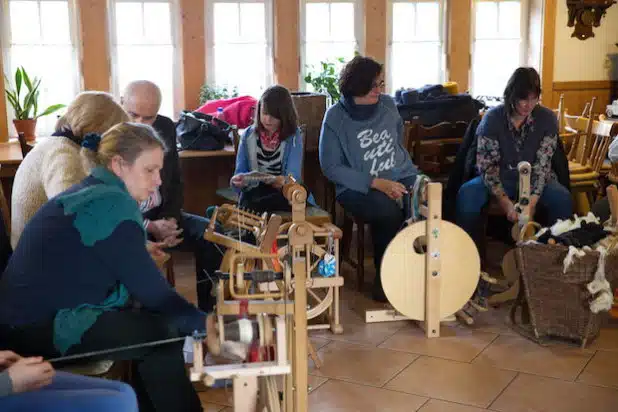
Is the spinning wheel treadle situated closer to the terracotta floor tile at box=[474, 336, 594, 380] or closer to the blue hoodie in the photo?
the terracotta floor tile at box=[474, 336, 594, 380]

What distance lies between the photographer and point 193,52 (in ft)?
19.1

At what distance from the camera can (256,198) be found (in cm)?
362

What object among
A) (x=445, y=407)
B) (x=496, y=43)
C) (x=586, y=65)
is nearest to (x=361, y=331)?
(x=445, y=407)

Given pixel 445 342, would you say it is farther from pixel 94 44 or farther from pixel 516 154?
pixel 94 44

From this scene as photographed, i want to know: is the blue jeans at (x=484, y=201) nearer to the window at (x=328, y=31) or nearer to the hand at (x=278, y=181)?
the hand at (x=278, y=181)

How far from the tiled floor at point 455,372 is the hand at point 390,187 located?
592 millimetres

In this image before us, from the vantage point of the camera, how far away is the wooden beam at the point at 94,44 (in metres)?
5.52

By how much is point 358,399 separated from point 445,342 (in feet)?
2.20

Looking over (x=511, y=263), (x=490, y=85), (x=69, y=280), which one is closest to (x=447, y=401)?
(x=511, y=263)

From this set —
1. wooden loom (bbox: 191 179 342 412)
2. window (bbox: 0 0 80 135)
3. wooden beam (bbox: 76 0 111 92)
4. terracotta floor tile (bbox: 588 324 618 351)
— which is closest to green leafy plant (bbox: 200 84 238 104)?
wooden beam (bbox: 76 0 111 92)

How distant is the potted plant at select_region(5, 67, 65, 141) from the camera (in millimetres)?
4871

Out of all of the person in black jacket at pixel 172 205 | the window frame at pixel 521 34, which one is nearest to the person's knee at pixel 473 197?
the person in black jacket at pixel 172 205

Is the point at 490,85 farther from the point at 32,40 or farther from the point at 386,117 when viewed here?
the point at 32,40

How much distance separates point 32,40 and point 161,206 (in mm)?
3018
